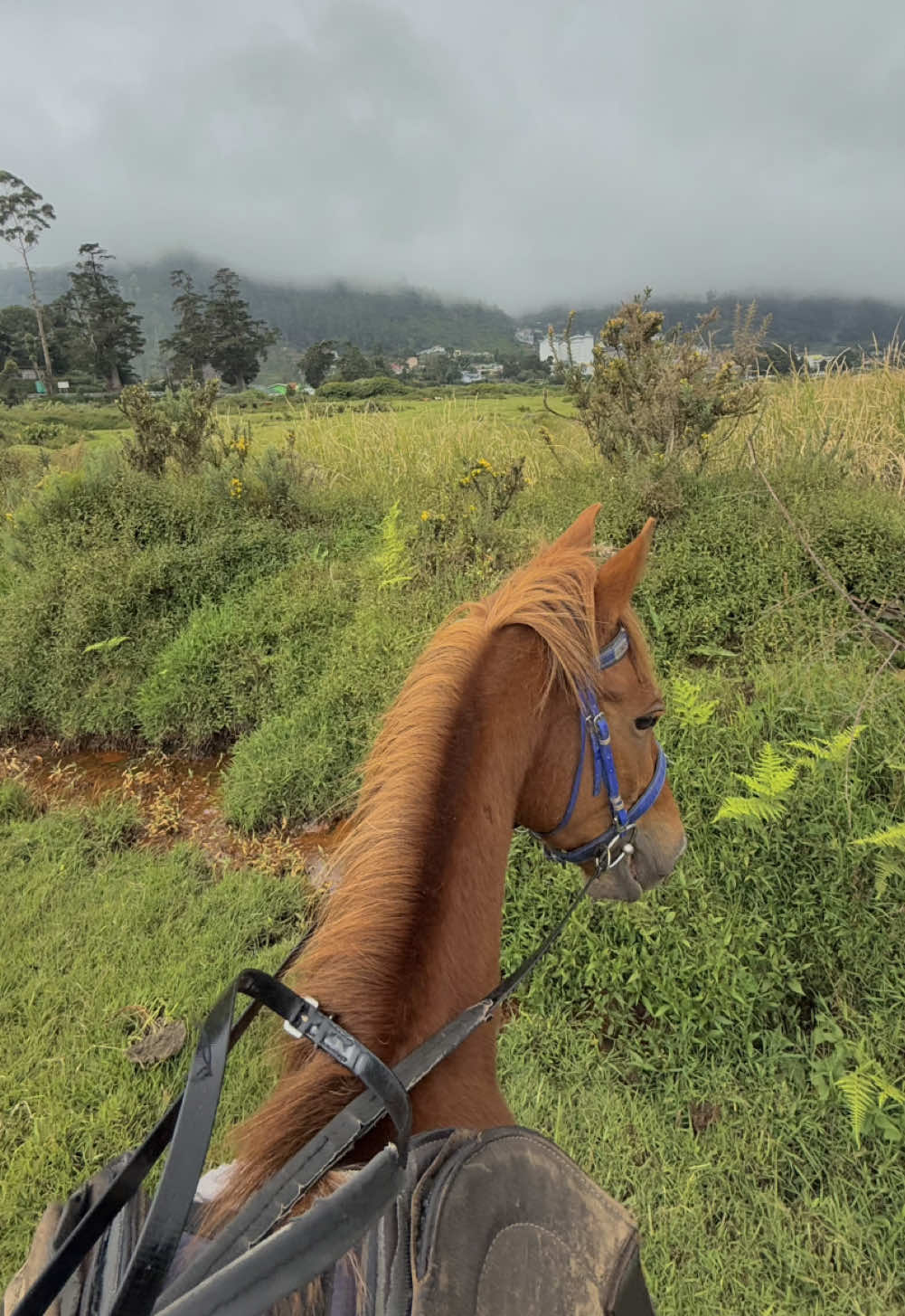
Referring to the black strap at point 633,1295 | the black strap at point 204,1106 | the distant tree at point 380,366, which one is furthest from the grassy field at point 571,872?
the distant tree at point 380,366

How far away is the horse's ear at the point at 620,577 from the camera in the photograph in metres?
1.44

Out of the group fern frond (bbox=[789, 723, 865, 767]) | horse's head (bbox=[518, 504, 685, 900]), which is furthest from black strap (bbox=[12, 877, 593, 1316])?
fern frond (bbox=[789, 723, 865, 767])

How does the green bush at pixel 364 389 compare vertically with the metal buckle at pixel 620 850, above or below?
above

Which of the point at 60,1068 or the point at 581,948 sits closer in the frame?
the point at 60,1068

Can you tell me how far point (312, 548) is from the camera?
5602 millimetres

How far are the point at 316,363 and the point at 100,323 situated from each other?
22.1 metres

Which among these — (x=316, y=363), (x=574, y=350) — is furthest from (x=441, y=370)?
(x=574, y=350)

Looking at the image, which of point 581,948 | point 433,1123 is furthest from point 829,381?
point 433,1123

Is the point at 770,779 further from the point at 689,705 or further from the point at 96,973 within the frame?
the point at 96,973

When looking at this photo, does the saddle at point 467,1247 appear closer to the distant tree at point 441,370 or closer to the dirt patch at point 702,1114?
the dirt patch at point 702,1114

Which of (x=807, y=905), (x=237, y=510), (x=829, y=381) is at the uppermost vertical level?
(x=829, y=381)

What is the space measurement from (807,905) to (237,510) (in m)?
5.24

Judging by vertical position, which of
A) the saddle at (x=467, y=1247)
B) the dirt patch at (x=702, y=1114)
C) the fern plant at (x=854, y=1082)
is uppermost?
the saddle at (x=467, y=1247)

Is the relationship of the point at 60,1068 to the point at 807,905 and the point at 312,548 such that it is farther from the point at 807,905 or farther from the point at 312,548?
the point at 312,548
